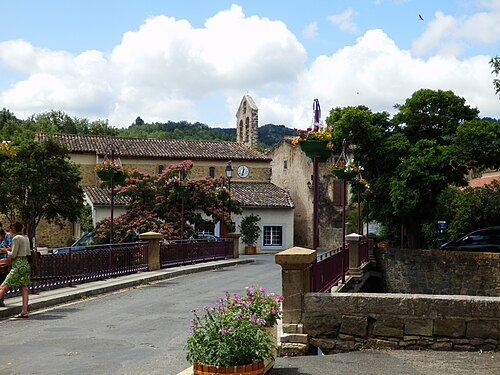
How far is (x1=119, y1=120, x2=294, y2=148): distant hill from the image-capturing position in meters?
91.4

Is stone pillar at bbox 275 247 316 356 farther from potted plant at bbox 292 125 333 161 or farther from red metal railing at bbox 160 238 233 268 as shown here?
red metal railing at bbox 160 238 233 268

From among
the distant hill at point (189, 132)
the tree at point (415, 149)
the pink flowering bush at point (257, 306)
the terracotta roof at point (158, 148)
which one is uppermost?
the distant hill at point (189, 132)

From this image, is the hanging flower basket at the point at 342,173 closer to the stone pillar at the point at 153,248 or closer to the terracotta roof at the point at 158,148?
the stone pillar at the point at 153,248

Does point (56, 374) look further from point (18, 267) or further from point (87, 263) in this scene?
point (87, 263)

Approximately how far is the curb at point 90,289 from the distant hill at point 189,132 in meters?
64.0

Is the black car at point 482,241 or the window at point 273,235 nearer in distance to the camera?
the black car at point 482,241

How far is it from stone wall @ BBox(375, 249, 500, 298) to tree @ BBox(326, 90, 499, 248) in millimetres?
2125

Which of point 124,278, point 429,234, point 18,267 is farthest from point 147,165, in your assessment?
point 18,267

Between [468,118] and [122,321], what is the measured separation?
24079 mm

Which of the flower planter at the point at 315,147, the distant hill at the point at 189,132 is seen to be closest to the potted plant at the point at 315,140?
the flower planter at the point at 315,147

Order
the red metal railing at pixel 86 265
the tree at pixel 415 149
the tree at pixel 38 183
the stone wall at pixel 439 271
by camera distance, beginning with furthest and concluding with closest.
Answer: the tree at pixel 38 183, the tree at pixel 415 149, the stone wall at pixel 439 271, the red metal railing at pixel 86 265

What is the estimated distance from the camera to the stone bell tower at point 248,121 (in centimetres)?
5109

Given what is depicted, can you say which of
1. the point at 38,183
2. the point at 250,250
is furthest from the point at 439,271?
the point at 38,183

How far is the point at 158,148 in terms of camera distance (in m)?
45.6
